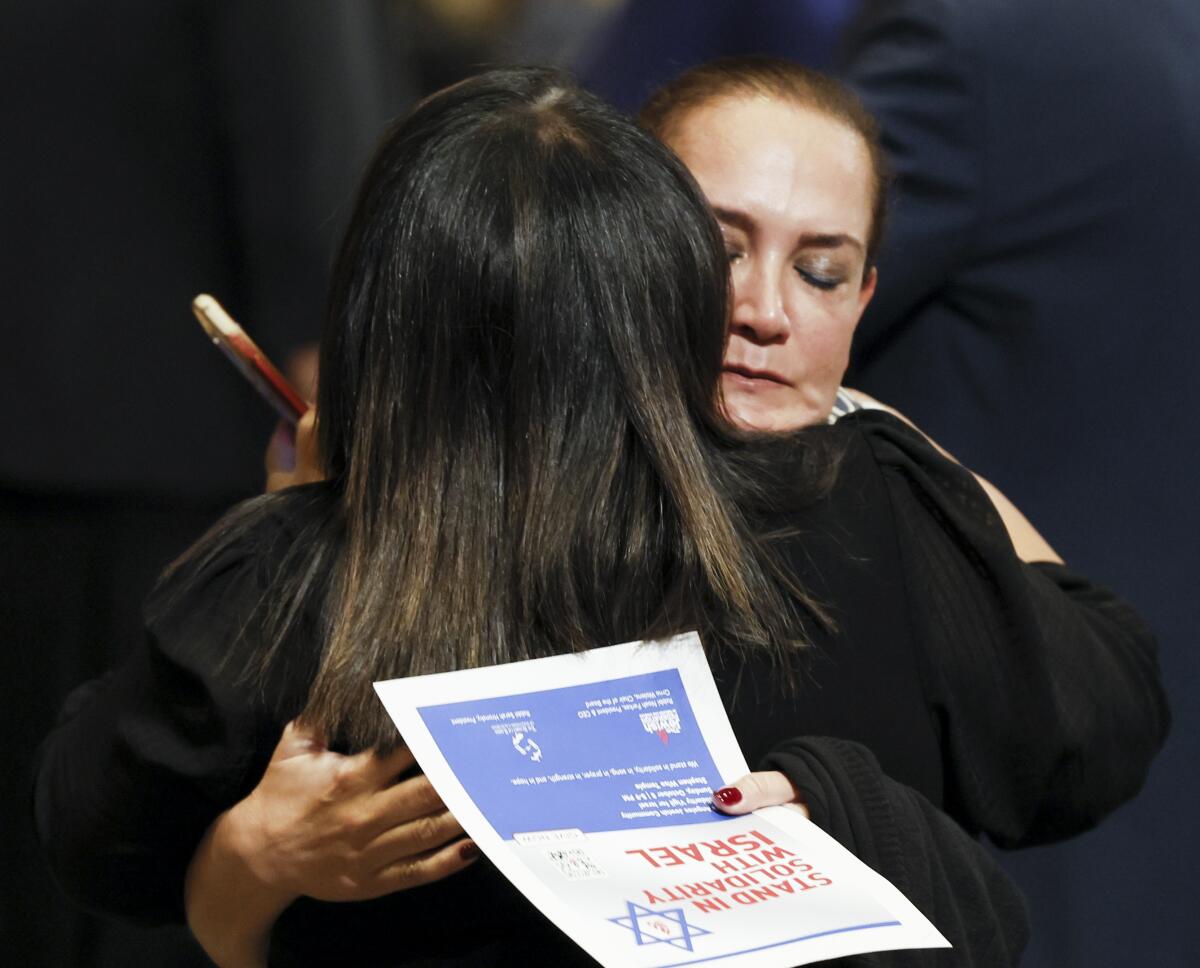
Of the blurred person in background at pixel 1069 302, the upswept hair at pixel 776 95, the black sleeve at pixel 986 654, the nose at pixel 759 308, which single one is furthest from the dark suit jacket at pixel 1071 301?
the black sleeve at pixel 986 654

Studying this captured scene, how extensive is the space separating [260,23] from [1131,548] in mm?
1047

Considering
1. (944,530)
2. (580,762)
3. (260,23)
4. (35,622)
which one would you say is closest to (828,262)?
(944,530)

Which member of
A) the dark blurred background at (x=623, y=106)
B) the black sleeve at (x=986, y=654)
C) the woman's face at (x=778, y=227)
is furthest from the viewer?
the dark blurred background at (x=623, y=106)

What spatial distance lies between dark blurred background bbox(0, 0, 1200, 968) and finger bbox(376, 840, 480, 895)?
29.4 inches

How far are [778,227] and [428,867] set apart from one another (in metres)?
0.54

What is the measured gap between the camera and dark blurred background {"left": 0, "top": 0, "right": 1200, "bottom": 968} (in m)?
1.44

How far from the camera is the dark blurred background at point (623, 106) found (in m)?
1.44

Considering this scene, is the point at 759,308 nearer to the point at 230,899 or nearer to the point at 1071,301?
the point at 1071,301

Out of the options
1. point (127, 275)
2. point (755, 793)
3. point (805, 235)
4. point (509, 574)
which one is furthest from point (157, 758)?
point (127, 275)

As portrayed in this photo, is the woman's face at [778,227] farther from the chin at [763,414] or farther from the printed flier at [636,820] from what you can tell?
the printed flier at [636,820]

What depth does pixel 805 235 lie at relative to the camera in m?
1.19

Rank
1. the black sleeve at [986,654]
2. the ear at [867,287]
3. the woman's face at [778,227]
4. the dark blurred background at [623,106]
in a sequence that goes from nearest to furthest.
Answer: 1. the black sleeve at [986,654]
2. the woman's face at [778,227]
3. the ear at [867,287]
4. the dark blurred background at [623,106]

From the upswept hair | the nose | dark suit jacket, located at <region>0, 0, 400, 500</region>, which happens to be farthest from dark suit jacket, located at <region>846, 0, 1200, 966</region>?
dark suit jacket, located at <region>0, 0, 400, 500</region>

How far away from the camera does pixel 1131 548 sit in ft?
5.19
